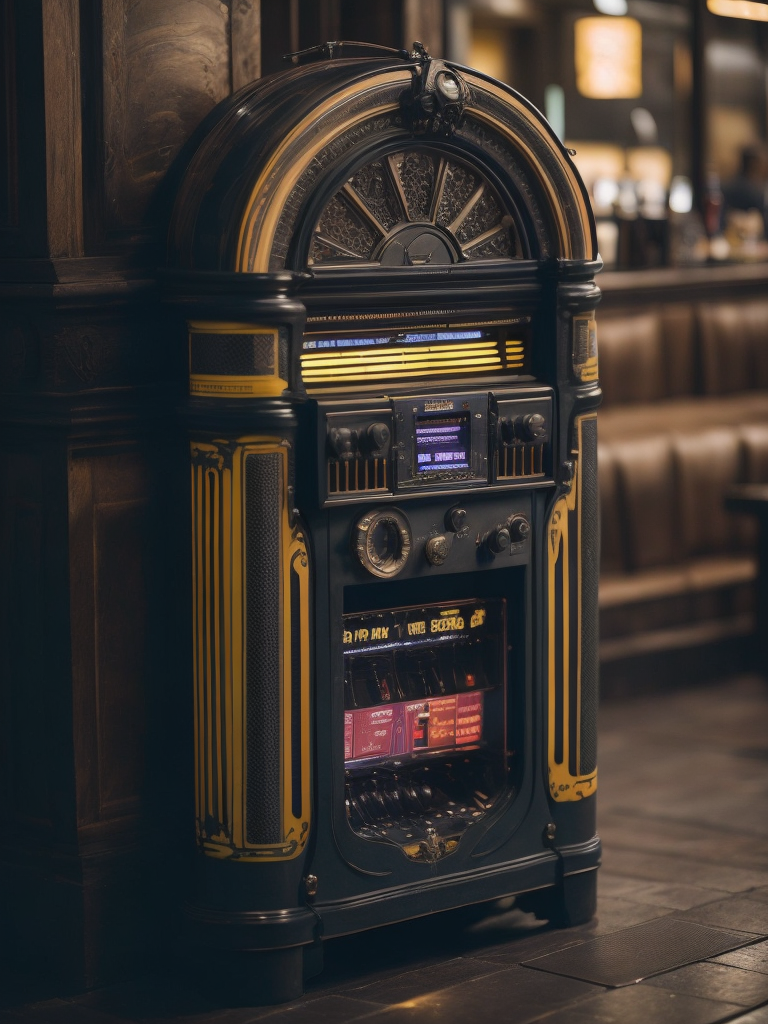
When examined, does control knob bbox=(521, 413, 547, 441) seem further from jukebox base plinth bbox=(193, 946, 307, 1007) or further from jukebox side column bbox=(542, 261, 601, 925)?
jukebox base plinth bbox=(193, 946, 307, 1007)

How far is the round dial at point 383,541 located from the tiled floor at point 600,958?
3.46ft

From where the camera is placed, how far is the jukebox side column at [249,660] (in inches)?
171

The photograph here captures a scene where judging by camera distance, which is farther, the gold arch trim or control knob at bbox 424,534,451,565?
control knob at bbox 424,534,451,565

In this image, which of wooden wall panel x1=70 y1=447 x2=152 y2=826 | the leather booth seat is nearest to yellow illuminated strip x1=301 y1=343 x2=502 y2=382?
wooden wall panel x1=70 y1=447 x2=152 y2=826

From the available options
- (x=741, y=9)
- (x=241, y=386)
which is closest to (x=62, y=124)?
(x=241, y=386)

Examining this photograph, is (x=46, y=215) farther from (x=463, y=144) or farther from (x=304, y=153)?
(x=463, y=144)

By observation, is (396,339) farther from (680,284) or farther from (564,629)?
(680,284)

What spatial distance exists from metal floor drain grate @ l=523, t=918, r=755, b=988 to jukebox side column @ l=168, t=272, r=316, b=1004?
2.38ft

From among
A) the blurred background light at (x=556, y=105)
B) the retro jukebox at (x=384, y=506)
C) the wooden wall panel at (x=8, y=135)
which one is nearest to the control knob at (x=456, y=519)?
the retro jukebox at (x=384, y=506)

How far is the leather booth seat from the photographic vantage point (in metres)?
8.15

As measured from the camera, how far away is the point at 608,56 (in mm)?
9367

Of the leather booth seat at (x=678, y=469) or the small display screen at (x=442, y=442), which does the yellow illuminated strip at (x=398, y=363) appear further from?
the leather booth seat at (x=678, y=469)

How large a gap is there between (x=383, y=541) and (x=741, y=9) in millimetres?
6422

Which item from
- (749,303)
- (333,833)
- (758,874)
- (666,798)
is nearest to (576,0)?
(749,303)
